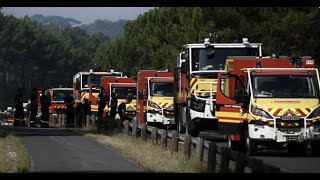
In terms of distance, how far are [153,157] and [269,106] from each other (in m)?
3.57

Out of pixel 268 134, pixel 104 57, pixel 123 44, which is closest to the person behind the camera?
pixel 268 134

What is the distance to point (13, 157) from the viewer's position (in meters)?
20.8

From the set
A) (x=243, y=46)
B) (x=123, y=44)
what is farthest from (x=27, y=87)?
(x=243, y=46)

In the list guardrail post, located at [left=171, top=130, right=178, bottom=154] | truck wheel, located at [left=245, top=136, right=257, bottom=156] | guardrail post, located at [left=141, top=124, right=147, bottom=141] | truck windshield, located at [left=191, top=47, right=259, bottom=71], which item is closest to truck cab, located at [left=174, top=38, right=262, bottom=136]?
truck windshield, located at [left=191, top=47, right=259, bottom=71]

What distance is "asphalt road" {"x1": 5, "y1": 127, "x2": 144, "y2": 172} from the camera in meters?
18.0

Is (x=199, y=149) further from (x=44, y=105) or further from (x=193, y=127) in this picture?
(x=44, y=105)

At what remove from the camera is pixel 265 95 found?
72.6 ft

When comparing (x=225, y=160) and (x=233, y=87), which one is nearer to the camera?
(x=225, y=160)

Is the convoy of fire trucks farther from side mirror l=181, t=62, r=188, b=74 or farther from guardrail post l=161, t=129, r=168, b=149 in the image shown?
guardrail post l=161, t=129, r=168, b=149

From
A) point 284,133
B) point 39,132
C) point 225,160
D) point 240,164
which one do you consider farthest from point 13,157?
point 39,132

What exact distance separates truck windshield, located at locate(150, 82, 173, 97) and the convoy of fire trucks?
408cm

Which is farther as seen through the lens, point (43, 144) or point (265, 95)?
point (43, 144)

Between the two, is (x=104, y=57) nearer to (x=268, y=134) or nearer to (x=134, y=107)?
(x=134, y=107)
